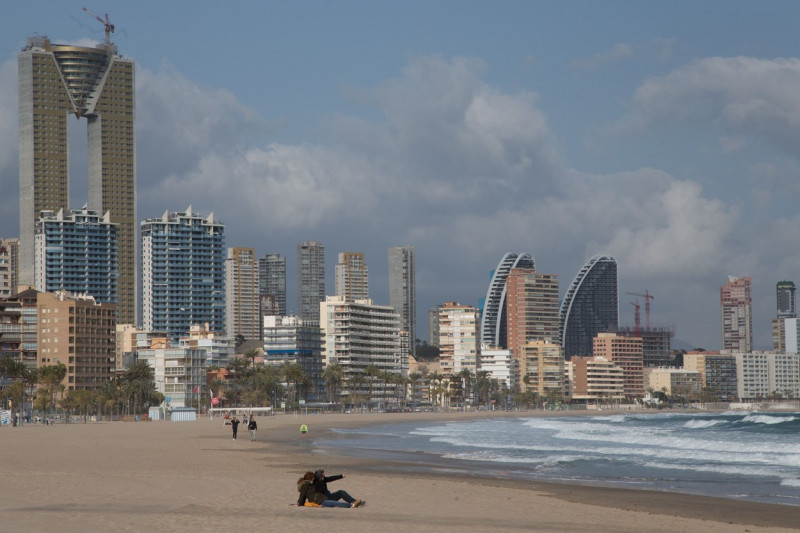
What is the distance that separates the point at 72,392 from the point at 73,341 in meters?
21.2

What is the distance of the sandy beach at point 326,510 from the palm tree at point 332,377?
14957cm

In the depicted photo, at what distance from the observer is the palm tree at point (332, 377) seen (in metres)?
186

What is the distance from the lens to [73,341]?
509 ft

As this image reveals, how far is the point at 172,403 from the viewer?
173250 mm

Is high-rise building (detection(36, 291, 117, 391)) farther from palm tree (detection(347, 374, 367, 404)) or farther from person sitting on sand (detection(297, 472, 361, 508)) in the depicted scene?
person sitting on sand (detection(297, 472, 361, 508))

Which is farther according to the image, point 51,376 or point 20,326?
point 20,326

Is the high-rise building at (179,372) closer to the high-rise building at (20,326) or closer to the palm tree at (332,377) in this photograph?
the palm tree at (332,377)

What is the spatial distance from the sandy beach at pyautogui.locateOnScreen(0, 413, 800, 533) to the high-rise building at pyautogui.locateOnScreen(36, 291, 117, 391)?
123 m

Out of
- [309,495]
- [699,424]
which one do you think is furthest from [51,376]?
[309,495]

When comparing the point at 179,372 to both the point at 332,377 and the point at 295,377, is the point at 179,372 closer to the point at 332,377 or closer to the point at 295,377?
the point at 295,377

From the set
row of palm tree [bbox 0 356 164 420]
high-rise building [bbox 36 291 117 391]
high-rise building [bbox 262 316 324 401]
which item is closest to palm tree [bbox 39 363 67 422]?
row of palm tree [bbox 0 356 164 420]

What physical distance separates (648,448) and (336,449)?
15.7 meters

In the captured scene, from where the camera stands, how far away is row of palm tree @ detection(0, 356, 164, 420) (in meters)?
119

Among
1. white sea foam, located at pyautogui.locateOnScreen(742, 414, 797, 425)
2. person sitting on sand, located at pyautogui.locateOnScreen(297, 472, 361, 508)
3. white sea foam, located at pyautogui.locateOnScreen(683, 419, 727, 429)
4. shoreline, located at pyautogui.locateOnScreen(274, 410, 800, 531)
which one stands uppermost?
person sitting on sand, located at pyautogui.locateOnScreen(297, 472, 361, 508)
